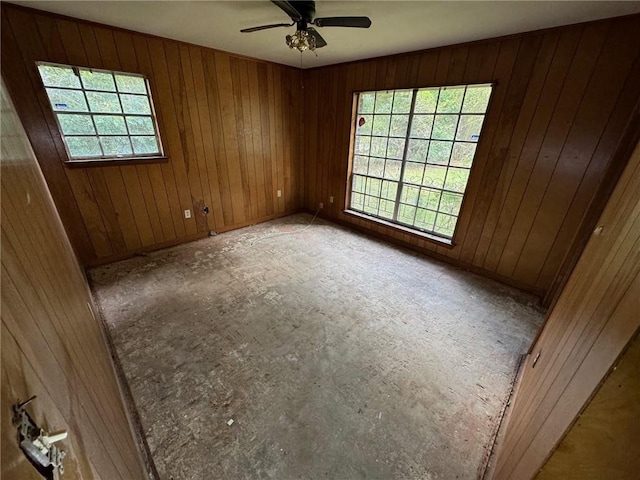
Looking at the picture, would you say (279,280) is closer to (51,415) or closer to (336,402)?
(336,402)

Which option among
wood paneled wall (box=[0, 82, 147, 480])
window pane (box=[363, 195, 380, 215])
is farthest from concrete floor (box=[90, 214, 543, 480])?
window pane (box=[363, 195, 380, 215])

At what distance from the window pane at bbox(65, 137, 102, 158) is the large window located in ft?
10.3

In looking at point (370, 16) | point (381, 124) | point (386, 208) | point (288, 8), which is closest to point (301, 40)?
point (288, 8)

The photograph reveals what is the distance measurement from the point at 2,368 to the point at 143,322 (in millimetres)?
2264

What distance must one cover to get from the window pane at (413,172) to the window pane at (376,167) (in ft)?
Result: 1.28

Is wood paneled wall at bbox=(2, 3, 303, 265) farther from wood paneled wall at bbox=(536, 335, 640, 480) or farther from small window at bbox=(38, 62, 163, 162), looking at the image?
wood paneled wall at bbox=(536, 335, 640, 480)

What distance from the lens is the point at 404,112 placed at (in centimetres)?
323

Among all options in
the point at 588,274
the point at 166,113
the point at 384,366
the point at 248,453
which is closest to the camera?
the point at 588,274

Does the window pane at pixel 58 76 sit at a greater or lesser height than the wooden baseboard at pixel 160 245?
greater

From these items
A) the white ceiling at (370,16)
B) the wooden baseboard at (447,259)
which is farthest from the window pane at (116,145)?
the wooden baseboard at (447,259)

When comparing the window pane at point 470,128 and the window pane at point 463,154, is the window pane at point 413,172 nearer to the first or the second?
the window pane at point 463,154

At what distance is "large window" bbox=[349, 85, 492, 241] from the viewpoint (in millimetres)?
2822

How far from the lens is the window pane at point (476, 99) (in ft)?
8.63

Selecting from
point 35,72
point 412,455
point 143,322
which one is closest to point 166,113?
point 35,72
